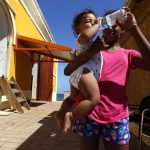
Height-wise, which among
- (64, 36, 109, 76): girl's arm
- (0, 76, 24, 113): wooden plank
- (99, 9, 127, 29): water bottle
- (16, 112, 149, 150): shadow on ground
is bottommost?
(16, 112, 149, 150): shadow on ground

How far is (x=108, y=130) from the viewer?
218 centimetres

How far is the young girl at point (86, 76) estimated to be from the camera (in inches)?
83.4

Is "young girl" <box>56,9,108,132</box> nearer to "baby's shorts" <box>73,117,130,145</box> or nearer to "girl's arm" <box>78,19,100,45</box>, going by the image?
"girl's arm" <box>78,19,100,45</box>

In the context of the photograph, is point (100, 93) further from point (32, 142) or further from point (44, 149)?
point (32, 142)

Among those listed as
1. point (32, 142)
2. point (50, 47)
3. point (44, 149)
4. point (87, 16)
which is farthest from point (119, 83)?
point (50, 47)

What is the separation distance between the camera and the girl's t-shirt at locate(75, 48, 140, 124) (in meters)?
2.19

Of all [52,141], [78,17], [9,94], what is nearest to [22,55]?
[9,94]

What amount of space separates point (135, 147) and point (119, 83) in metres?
3.49

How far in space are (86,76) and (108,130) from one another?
344 mm

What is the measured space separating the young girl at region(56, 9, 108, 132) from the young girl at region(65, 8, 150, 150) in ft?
0.17

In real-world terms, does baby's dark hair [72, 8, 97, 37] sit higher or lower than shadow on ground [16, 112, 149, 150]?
higher

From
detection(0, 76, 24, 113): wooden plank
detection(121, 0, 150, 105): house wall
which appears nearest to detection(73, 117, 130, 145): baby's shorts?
detection(121, 0, 150, 105): house wall

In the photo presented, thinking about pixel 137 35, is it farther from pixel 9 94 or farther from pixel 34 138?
pixel 9 94

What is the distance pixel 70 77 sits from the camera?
232 centimetres
